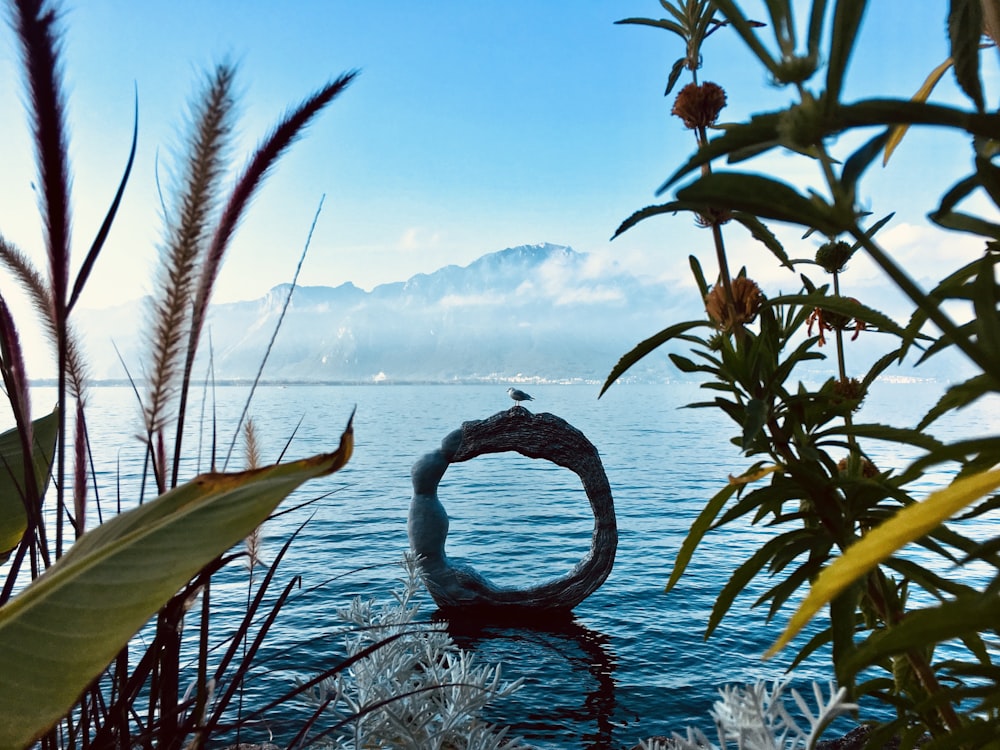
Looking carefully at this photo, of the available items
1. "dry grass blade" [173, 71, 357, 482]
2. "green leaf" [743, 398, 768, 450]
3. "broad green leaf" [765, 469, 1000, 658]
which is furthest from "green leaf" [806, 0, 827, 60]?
"dry grass blade" [173, 71, 357, 482]

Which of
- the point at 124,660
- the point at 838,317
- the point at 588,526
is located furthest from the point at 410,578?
the point at 588,526

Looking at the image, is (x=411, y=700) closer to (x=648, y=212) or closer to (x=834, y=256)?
(x=834, y=256)

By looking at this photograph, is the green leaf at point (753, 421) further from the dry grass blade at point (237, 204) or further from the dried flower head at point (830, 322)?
the dry grass blade at point (237, 204)

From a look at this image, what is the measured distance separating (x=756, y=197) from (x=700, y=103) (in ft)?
2.04

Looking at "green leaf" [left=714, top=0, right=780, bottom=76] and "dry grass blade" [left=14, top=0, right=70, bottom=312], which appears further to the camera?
"dry grass blade" [left=14, top=0, right=70, bottom=312]


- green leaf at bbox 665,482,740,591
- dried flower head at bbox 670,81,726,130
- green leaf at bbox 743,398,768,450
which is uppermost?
dried flower head at bbox 670,81,726,130

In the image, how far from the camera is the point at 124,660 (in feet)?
3.75

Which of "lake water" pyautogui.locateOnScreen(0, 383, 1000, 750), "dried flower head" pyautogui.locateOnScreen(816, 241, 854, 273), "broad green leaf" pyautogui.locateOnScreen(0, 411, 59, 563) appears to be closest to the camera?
"dried flower head" pyautogui.locateOnScreen(816, 241, 854, 273)

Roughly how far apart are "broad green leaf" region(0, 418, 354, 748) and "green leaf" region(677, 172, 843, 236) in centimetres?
52

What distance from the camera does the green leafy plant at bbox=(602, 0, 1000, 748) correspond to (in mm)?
334

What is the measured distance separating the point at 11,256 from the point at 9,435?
18.7 inches

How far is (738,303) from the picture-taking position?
0.83 m

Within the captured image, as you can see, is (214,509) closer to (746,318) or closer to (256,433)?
(746,318)

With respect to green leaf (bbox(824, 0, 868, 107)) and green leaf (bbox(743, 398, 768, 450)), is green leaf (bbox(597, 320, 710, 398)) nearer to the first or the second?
green leaf (bbox(743, 398, 768, 450))
